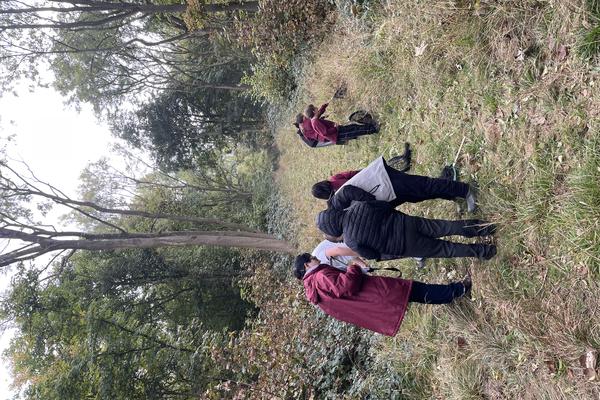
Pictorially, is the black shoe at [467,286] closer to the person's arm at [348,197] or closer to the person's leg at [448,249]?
the person's leg at [448,249]

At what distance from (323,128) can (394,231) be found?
3831 millimetres

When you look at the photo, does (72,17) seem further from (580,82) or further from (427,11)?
(580,82)

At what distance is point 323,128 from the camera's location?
807 centimetres

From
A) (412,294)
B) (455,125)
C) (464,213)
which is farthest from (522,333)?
(455,125)

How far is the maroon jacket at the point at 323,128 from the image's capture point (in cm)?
801

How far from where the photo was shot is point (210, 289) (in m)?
18.5

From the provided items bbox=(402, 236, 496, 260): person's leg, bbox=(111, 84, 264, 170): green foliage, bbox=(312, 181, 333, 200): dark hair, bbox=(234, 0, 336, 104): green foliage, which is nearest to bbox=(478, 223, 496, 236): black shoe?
bbox=(402, 236, 496, 260): person's leg

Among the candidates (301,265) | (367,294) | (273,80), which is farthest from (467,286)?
(273,80)

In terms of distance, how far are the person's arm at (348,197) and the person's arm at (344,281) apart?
670mm

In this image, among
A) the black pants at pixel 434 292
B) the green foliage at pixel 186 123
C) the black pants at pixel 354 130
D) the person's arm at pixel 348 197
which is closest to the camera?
the person's arm at pixel 348 197

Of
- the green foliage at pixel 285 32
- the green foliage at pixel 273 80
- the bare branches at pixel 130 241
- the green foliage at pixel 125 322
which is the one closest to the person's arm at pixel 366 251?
the green foliage at pixel 125 322

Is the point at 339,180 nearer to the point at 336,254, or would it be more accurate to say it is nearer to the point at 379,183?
the point at 336,254

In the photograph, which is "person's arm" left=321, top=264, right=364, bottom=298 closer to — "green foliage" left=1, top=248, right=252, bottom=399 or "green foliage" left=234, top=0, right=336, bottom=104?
"green foliage" left=1, top=248, right=252, bottom=399

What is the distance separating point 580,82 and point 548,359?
89.5 inches
